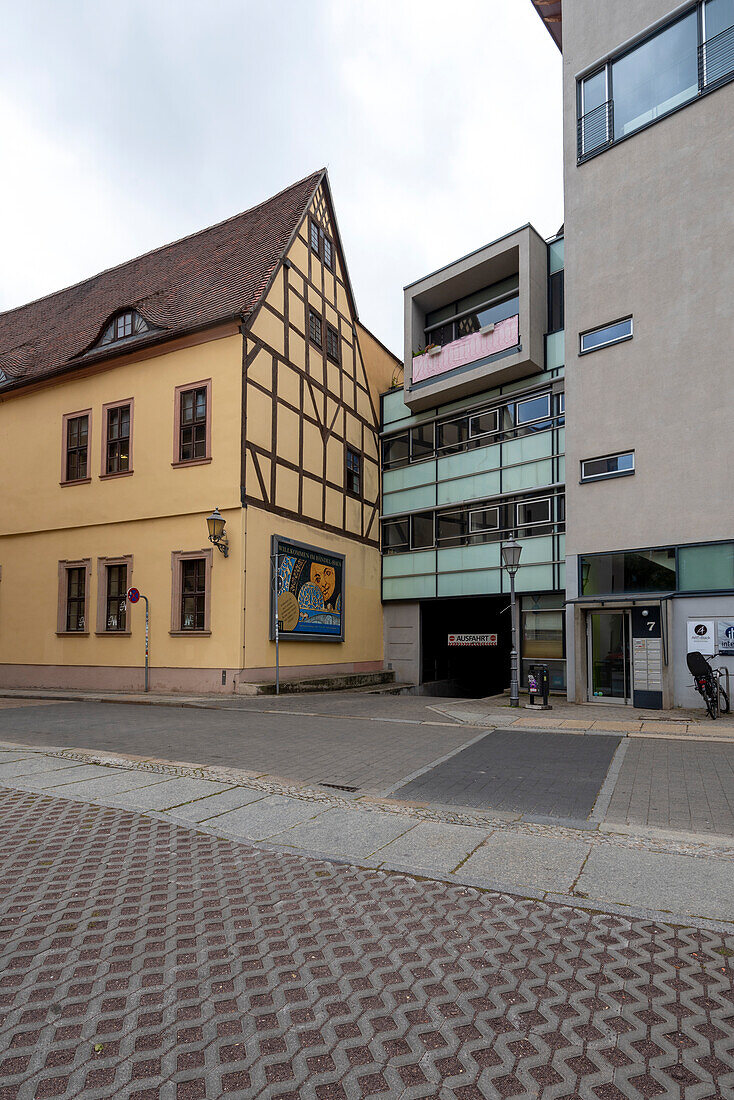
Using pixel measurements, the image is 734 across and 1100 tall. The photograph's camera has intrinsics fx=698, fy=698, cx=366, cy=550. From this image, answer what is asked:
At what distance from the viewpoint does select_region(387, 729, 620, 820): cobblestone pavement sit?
680 cm

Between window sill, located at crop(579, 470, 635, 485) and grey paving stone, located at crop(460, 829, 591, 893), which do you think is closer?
grey paving stone, located at crop(460, 829, 591, 893)

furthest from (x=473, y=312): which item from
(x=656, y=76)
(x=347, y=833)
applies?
(x=347, y=833)

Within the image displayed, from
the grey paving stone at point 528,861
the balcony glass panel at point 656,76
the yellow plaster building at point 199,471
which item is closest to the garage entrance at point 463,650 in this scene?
the yellow plaster building at point 199,471

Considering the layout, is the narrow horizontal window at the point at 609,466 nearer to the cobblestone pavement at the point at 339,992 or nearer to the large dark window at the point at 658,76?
the large dark window at the point at 658,76

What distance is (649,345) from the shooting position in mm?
17969

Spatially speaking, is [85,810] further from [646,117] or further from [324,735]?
[646,117]

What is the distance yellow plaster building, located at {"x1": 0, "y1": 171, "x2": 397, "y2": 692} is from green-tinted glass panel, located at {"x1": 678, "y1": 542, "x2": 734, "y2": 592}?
10620 mm

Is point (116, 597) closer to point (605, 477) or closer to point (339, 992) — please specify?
point (605, 477)

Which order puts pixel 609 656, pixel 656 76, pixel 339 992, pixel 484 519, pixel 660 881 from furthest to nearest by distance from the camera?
pixel 484 519, pixel 656 76, pixel 609 656, pixel 660 881, pixel 339 992

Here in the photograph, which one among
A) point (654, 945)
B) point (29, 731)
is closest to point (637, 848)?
point (654, 945)

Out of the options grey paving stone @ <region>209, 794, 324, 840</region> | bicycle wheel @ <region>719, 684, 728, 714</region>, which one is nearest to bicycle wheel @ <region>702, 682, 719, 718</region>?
bicycle wheel @ <region>719, 684, 728, 714</region>

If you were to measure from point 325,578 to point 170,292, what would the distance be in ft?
35.4

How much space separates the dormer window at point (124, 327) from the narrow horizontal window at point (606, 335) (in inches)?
514

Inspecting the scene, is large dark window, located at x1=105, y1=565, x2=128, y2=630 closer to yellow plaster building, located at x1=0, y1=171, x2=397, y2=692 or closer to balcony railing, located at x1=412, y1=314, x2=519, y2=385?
yellow plaster building, located at x1=0, y1=171, x2=397, y2=692
